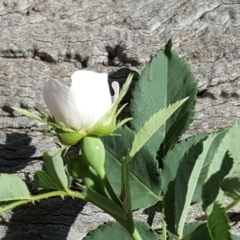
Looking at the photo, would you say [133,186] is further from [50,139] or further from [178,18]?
[178,18]

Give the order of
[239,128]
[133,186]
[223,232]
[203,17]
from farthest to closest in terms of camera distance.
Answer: [203,17] < [133,186] < [239,128] < [223,232]

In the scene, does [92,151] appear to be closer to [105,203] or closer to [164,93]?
[105,203]

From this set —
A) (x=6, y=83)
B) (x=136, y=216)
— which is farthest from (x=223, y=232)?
(x=6, y=83)

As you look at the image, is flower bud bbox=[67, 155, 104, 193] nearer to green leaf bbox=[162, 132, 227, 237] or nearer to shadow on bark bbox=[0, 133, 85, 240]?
green leaf bbox=[162, 132, 227, 237]

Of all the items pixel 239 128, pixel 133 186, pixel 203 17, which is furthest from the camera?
pixel 203 17

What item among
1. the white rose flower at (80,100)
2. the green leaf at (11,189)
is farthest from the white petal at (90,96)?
the green leaf at (11,189)

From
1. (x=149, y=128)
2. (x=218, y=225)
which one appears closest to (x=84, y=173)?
(x=149, y=128)

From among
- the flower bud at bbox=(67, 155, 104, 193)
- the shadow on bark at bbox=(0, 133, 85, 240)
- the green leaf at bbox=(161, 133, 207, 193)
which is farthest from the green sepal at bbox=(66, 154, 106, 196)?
the shadow on bark at bbox=(0, 133, 85, 240)
